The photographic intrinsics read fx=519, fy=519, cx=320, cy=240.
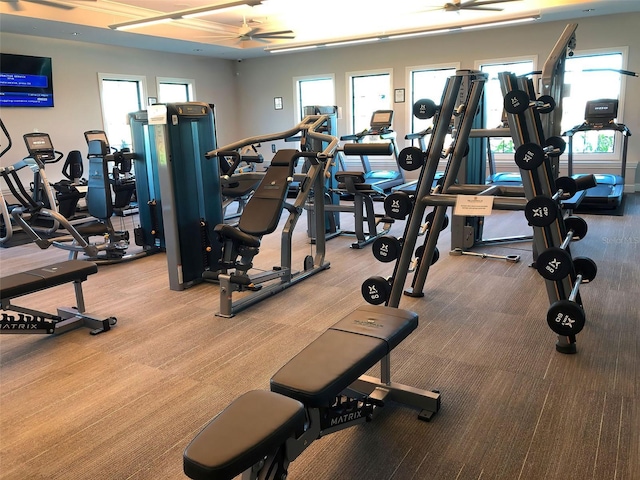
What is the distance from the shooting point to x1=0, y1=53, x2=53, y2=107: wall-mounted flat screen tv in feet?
24.4

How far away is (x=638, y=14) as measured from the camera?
762 centimetres

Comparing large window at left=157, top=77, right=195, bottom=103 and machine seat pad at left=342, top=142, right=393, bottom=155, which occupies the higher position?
large window at left=157, top=77, right=195, bottom=103

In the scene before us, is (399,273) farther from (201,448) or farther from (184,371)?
(201,448)

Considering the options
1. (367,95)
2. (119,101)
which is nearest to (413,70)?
(367,95)

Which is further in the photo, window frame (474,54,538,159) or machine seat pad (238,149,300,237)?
window frame (474,54,538,159)

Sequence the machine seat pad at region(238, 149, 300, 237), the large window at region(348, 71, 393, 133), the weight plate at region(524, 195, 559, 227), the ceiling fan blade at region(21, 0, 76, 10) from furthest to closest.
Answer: the large window at region(348, 71, 393, 133) < the ceiling fan blade at region(21, 0, 76, 10) < the machine seat pad at region(238, 149, 300, 237) < the weight plate at region(524, 195, 559, 227)

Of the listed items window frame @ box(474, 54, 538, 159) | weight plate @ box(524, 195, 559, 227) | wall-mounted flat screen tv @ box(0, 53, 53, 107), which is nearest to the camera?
weight plate @ box(524, 195, 559, 227)

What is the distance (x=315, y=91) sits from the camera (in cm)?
1065

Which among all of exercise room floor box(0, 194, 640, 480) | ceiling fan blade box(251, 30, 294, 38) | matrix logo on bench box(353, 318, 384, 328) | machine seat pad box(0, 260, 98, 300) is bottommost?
exercise room floor box(0, 194, 640, 480)

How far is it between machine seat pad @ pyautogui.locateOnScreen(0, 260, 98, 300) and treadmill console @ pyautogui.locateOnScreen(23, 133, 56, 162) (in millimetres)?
2857

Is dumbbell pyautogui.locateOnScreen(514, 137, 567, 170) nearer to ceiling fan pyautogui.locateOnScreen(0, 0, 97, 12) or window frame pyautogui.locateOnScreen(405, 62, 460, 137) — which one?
ceiling fan pyautogui.locateOnScreen(0, 0, 97, 12)

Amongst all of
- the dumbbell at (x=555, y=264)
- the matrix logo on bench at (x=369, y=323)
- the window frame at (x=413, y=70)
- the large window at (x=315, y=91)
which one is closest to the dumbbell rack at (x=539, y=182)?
the dumbbell at (x=555, y=264)

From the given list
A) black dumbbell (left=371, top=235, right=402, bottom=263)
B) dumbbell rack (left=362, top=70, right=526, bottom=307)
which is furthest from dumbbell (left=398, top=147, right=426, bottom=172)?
black dumbbell (left=371, top=235, right=402, bottom=263)

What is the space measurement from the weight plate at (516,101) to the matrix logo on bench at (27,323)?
9.71 feet
